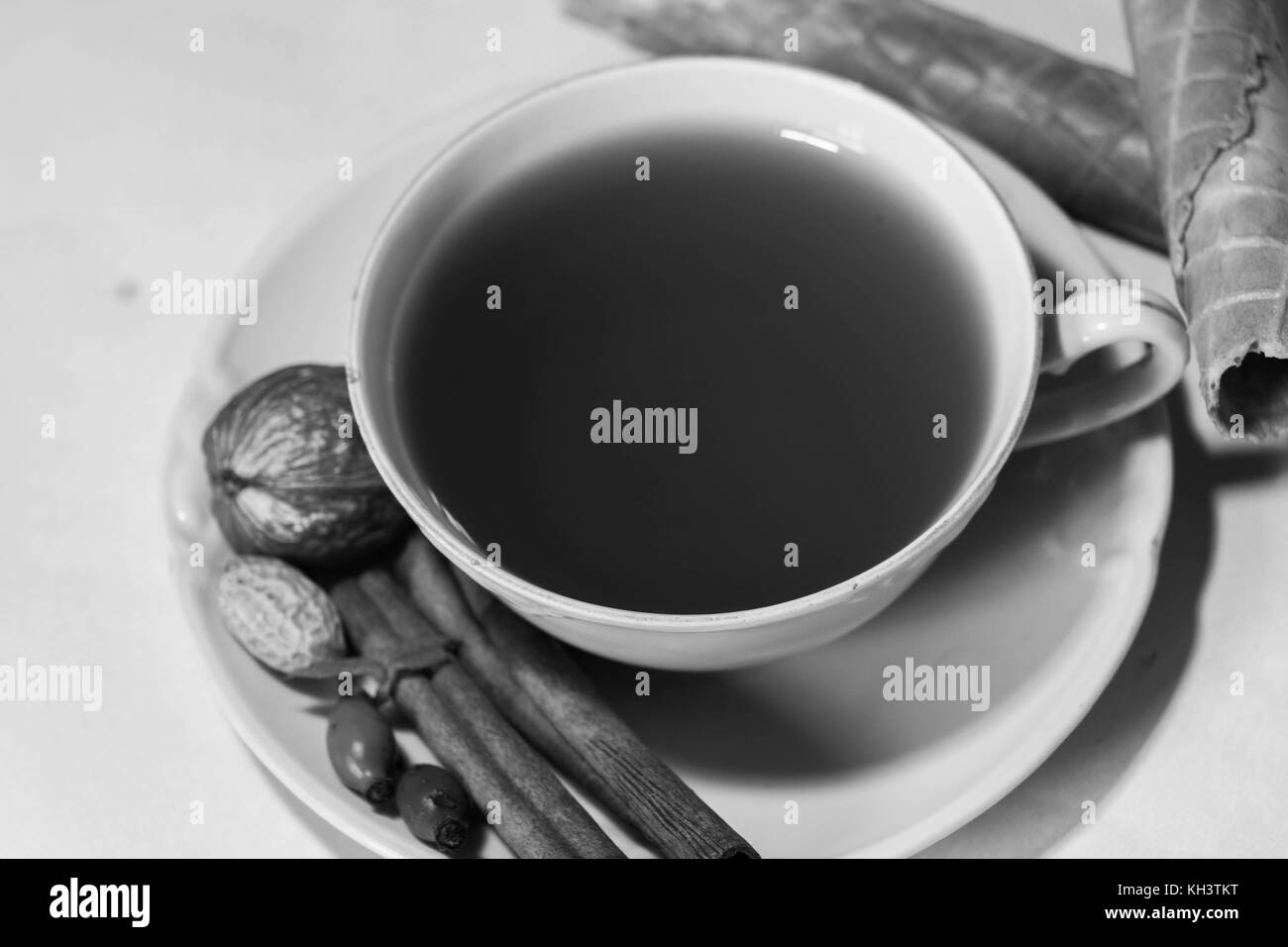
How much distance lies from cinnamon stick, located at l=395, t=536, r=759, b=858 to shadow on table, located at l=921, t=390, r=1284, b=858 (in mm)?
272

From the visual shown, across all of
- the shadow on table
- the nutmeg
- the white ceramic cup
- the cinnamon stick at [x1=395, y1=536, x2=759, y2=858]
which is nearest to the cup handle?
the white ceramic cup

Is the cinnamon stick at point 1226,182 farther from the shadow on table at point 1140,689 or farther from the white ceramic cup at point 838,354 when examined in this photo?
the shadow on table at point 1140,689

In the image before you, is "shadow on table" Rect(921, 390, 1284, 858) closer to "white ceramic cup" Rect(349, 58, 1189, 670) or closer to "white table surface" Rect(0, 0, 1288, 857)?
"white table surface" Rect(0, 0, 1288, 857)

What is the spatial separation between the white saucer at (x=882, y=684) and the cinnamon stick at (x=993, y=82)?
17 cm

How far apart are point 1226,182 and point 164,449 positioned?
42.4 inches

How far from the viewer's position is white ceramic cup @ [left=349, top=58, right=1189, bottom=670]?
1088mm

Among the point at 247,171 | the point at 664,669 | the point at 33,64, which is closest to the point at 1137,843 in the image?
the point at 664,669

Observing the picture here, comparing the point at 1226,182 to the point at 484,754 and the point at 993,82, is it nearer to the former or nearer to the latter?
the point at 993,82

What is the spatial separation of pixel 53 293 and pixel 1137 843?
4.61 ft

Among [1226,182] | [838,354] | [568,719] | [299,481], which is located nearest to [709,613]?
[568,719]

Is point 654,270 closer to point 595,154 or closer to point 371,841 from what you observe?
point 595,154

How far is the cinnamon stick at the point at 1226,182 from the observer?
4.07ft

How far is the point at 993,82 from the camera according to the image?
162cm

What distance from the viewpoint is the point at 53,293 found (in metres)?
1.81
